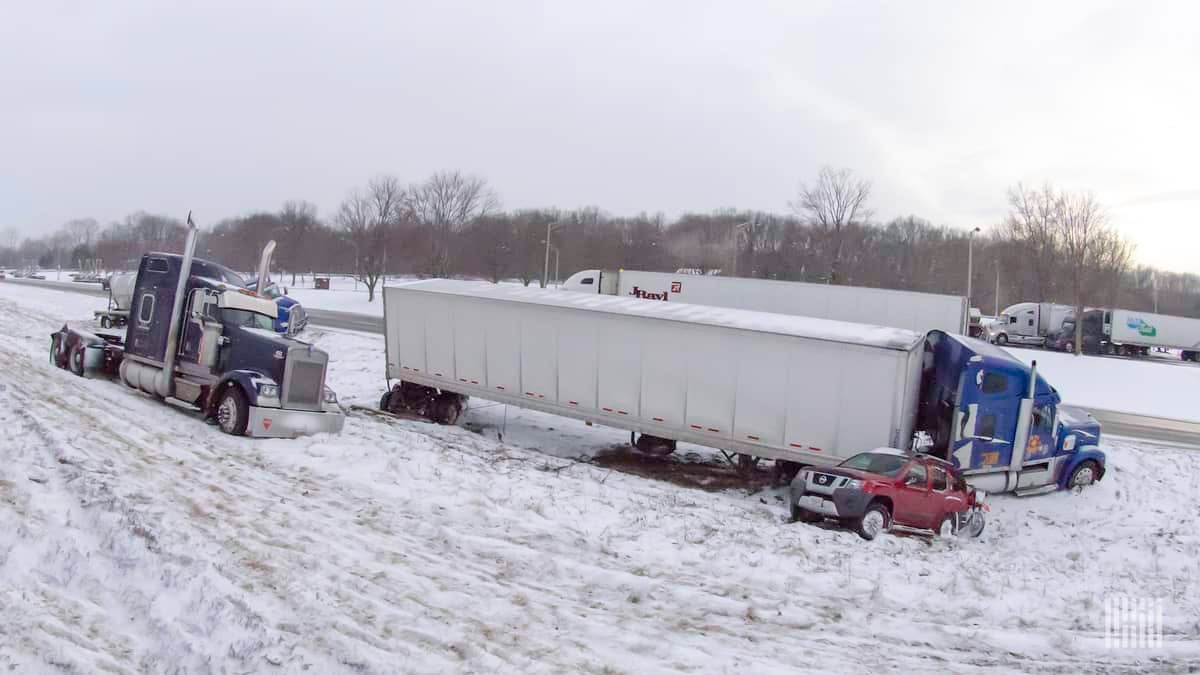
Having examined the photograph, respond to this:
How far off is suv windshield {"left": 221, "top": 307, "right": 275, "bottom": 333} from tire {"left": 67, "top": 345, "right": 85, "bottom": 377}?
540 centimetres

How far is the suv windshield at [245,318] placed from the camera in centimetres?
1605

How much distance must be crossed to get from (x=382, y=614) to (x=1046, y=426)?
15.1 meters

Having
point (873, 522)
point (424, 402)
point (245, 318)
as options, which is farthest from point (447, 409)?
point (873, 522)

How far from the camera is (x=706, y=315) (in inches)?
672

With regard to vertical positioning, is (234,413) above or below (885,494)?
above

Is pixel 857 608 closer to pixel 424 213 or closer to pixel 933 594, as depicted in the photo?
pixel 933 594

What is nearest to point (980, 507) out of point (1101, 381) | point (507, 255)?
point (1101, 381)

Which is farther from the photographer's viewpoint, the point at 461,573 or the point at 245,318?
the point at 245,318

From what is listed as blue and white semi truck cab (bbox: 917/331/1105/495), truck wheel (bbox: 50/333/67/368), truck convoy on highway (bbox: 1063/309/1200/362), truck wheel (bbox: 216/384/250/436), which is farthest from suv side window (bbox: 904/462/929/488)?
truck convoy on highway (bbox: 1063/309/1200/362)

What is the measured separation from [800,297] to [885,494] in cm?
2277

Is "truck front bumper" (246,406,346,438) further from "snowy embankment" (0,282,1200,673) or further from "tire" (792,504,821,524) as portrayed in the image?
"tire" (792,504,821,524)

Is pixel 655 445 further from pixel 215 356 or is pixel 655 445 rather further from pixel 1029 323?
pixel 1029 323

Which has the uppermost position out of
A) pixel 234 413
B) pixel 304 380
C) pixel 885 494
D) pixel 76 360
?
pixel 304 380

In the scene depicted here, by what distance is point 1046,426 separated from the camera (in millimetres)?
16922
